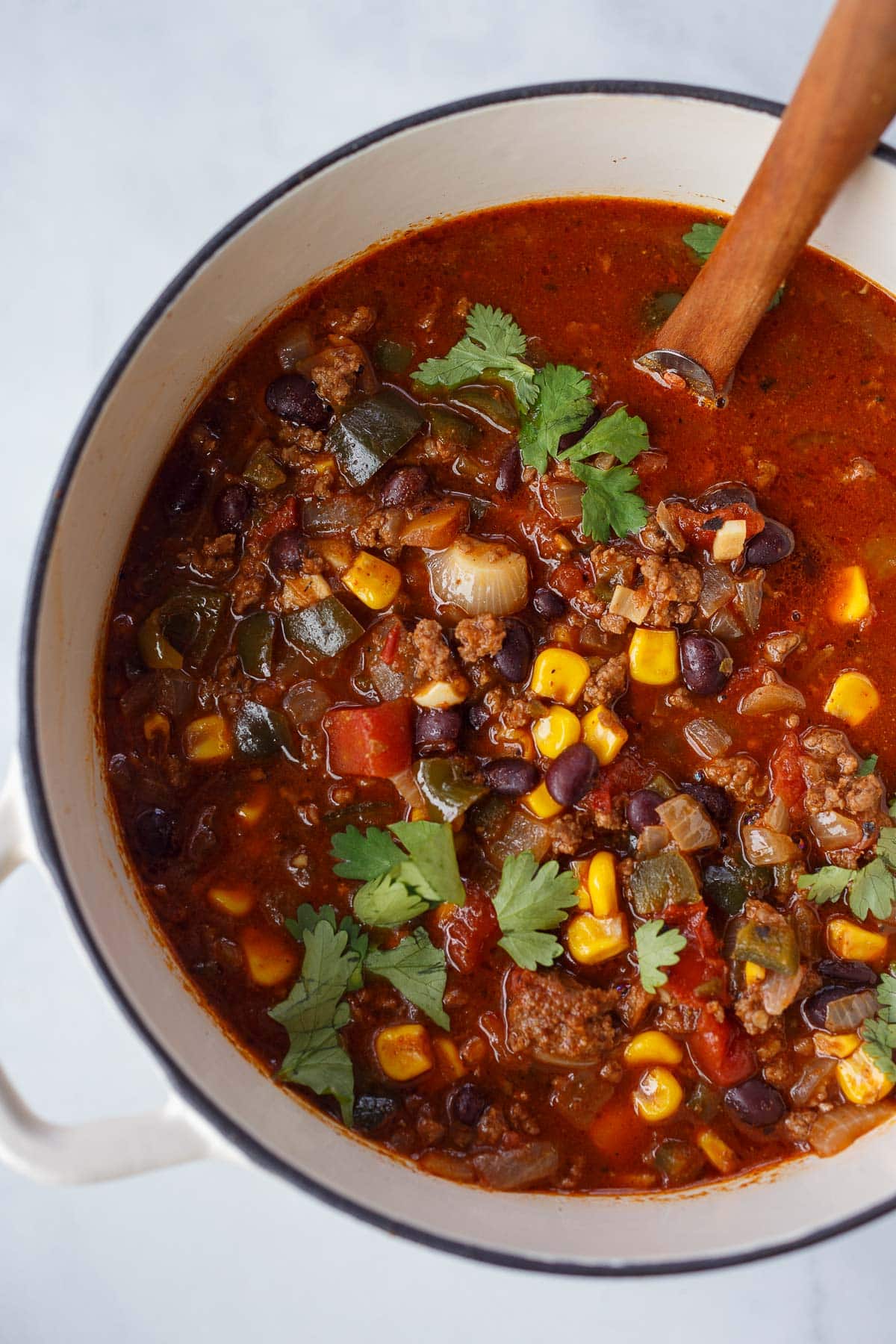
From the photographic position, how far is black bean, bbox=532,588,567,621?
332 cm

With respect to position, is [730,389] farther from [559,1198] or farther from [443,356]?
[559,1198]

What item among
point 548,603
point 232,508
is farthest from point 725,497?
point 232,508

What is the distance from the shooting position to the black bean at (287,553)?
331 cm

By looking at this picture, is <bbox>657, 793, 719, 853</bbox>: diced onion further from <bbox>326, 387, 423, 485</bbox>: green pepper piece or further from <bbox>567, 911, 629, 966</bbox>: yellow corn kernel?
<bbox>326, 387, 423, 485</bbox>: green pepper piece

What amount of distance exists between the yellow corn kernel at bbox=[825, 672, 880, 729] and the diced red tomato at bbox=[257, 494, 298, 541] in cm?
180

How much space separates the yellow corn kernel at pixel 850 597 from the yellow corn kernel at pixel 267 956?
203 cm

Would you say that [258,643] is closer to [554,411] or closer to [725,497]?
[554,411]

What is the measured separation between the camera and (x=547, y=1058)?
330cm

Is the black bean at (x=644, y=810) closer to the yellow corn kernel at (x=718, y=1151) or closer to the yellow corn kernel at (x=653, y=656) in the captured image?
the yellow corn kernel at (x=653, y=656)

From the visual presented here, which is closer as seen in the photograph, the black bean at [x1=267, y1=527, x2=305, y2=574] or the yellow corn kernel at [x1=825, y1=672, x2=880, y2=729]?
the black bean at [x1=267, y1=527, x2=305, y2=574]

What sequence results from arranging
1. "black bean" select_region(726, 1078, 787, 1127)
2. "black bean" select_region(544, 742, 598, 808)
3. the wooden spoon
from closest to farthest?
the wooden spoon, "black bean" select_region(544, 742, 598, 808), "black bean" select_region(726, 1078, 787, 1127)

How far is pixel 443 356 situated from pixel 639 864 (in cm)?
A: 171

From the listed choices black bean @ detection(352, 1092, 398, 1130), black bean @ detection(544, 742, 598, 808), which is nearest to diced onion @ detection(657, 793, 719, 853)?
black bean @ detection(544, 742, 598, 808)

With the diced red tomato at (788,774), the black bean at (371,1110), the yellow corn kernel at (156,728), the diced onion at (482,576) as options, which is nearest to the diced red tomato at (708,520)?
the diced onion at (482,576)
